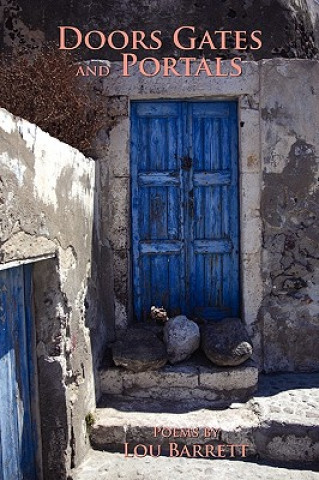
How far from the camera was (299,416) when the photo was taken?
3.99 m

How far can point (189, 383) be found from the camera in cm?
434

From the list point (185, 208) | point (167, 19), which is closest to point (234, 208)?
point (185, 208)

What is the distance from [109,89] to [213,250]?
1812 mm

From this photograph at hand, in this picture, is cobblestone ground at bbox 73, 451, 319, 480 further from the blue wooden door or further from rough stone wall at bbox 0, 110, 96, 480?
the blue wooden door

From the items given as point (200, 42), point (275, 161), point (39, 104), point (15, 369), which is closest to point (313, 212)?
point (275, 161)

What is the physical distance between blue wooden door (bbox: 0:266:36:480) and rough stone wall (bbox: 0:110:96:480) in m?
0.10

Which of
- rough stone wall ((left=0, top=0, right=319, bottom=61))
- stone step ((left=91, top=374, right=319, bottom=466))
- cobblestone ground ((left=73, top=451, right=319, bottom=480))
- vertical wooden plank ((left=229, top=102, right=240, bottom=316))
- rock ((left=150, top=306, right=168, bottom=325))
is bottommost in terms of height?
cobblestone ground ((left=73, top=451, right=319, bottom=480))

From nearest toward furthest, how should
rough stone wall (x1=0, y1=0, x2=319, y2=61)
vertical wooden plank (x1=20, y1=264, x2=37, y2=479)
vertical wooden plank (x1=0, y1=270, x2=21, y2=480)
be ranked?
vertical wooden plank (x1=0, y1=270, x2=21, y2=480) → vertical wooden plank (x1=20, y1=264, x2=37, y2=479) → rough stone wall (x1=0, y1=0, x2=319, y2=61)

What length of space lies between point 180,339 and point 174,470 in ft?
3.59

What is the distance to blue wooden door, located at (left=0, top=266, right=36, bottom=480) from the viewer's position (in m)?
2.96

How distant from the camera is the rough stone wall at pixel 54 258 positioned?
272 cm

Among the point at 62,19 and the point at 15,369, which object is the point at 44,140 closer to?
the point at 15,369

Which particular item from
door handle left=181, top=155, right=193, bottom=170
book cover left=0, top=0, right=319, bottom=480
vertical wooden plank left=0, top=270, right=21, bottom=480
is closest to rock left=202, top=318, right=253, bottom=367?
book cover left=0, top=0, right=319, bottom=480

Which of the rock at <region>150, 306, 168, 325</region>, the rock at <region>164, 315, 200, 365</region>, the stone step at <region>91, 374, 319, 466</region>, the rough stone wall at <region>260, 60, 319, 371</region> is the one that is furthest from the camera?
the rock at <region>150, 306, 168, 325</region>
